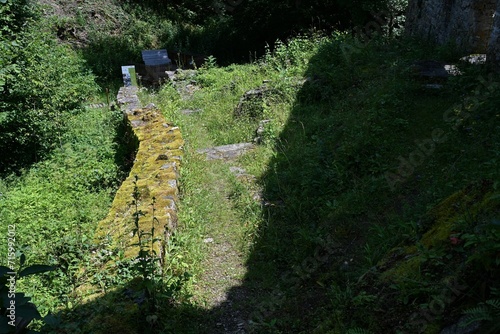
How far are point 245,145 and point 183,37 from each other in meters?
11.3

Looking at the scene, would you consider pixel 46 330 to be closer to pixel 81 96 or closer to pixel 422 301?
pixel 422 301

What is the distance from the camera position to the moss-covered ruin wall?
4219 mm

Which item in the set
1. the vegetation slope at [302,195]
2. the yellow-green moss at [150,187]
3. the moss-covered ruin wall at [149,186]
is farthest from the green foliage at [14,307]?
the yellow-green moss at [150,187]

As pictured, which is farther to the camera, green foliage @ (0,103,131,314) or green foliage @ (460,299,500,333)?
green foliage @ (0,103,131,314)

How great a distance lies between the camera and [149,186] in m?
5.26

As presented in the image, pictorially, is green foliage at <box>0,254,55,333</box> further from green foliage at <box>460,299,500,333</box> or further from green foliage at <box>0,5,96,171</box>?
green foliage at <box>0,5,96,171</box>

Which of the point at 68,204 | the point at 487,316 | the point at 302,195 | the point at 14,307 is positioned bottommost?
the point at 68,204

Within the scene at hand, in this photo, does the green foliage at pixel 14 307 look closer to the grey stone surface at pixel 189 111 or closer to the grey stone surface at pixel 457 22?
the grey stone surface at pixel 189 111

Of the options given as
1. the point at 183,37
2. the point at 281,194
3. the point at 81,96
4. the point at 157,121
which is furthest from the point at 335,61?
the point at 183,37

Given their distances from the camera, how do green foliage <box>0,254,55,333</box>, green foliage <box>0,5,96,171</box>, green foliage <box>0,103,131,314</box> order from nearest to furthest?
green foliage <box>0,254,55,333</box> → green foliage <box>0,103,131,314</box> → green foliage <box>0,5,96,171</box>

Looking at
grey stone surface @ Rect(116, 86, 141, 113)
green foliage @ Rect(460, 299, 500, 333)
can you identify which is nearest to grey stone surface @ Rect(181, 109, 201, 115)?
grey stone surface @ Rect(116, 86, 141, 113)

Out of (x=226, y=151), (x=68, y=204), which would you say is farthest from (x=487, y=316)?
(x=226, y=151)

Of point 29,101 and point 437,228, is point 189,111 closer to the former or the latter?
point 29,101

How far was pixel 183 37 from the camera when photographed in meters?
17.6
